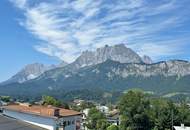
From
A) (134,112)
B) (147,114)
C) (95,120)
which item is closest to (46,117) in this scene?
(134,112)

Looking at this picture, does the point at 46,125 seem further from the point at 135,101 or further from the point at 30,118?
the point at 135,101

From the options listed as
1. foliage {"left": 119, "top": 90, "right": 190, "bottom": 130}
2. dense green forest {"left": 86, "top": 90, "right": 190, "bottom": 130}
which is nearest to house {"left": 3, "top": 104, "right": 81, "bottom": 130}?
dense green forest {"left": 86, "top": 90, "right": 190, "bottom": 130}

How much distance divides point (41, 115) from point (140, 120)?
61.0 meters

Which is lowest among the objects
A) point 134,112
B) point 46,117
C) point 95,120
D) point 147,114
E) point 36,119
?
point 95,120

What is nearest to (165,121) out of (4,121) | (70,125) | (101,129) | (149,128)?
(149,128)

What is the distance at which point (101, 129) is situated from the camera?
3935 inches

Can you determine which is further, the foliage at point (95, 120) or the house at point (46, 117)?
the foliage at point (95, 120)

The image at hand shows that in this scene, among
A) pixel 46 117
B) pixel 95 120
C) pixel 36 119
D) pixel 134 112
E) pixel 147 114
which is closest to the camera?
pixel 46 117

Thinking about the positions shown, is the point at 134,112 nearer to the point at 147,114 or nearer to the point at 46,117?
the point at 147,114

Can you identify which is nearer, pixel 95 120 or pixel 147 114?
pixel 147 114

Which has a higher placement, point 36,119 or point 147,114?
point 36,119

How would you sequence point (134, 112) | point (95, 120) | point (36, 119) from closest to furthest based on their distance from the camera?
point (36, 119), point (134, 112), point (95, 120)

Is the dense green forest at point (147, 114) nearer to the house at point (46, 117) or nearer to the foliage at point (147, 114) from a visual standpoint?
the foliage at point (147, 114)

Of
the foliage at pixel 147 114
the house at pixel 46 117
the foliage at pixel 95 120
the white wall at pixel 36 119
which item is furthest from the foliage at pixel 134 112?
the white wall at pixel 36 119
